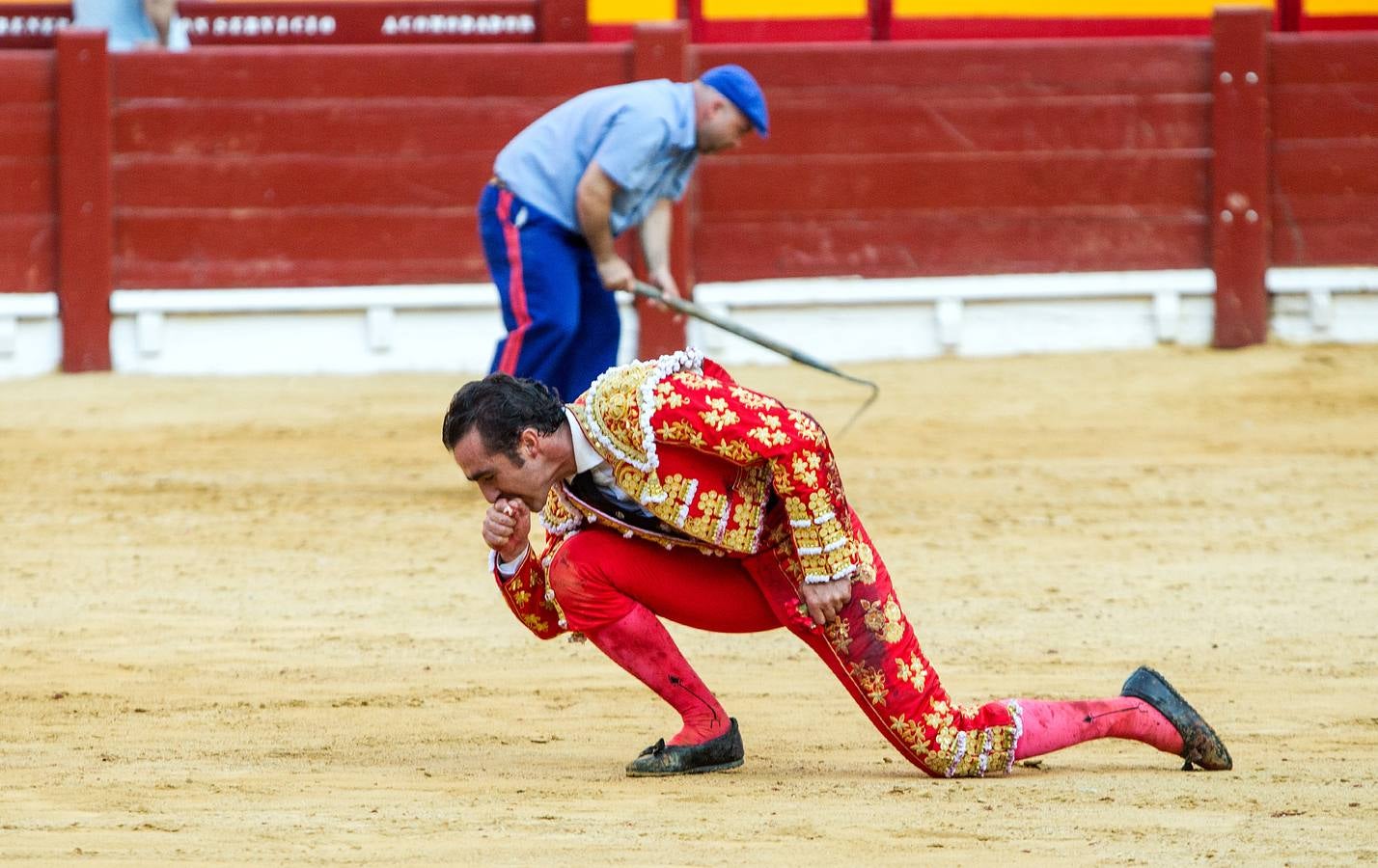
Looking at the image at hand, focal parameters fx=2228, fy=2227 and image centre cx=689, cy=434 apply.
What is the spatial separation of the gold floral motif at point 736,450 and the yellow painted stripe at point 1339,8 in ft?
28.0

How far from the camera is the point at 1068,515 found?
20.5ft

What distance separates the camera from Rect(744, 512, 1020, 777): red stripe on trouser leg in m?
3.30

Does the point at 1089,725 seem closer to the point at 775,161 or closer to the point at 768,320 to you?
the point at 768,320

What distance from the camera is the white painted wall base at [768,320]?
9.27m

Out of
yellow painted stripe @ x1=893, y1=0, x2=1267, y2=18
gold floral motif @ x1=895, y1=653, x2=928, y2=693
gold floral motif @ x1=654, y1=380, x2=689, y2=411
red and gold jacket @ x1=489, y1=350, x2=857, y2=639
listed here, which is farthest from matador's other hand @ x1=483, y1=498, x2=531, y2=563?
yellow painted stripe @ x1=893, y1=0, x2=1267, y2=18

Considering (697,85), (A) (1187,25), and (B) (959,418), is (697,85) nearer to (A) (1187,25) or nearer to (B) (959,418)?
(B) (959,418)

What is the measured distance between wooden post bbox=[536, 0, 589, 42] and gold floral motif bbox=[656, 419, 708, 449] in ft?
23.0

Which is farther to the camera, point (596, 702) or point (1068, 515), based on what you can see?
point (1068, 515)

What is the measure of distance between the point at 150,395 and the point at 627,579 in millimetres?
5681

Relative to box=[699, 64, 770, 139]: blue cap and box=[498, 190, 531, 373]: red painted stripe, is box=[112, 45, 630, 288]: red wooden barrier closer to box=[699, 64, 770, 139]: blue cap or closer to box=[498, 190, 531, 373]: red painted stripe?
box=[498, 190, 531, 373]: red painted stripe

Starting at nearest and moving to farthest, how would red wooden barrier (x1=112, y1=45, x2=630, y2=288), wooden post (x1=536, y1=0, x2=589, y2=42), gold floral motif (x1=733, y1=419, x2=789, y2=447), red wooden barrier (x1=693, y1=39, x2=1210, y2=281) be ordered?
gold floral motif (x1=733, y1=419, x2=789, y2=447) < red wooden barrier (x1=112, y1=45, x2=630, y2=288) < red wooden barrier (x1=693, y1=39, x2=1210, y2=281) < wooden post (x1=536, y1=0, x2=589, y2=42)

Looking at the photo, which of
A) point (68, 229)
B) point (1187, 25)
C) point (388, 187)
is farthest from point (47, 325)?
point (1187, 25)

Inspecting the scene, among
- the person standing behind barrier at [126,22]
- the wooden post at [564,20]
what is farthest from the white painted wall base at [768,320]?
the wooden post at [564,20]

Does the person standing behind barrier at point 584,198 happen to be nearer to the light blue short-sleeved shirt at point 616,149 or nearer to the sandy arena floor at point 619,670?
the light blue short-sleeved shirt at point 616,149
